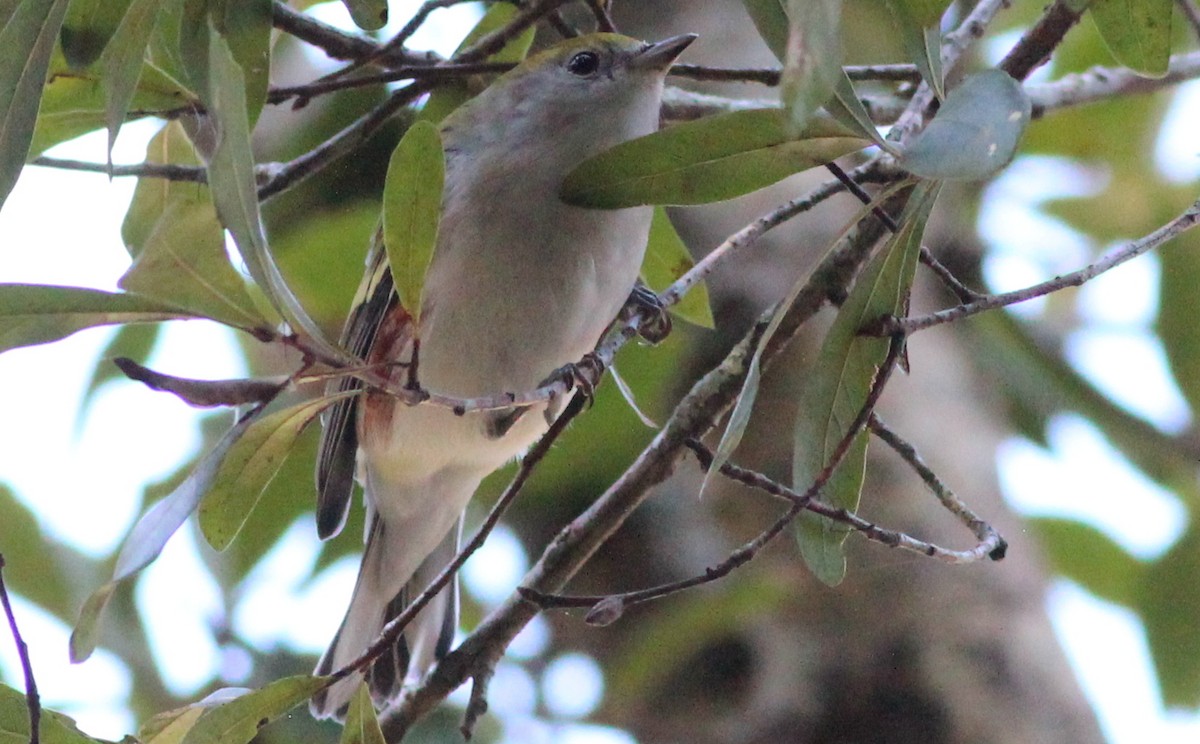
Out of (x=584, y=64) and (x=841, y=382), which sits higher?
(x=584, y=64)

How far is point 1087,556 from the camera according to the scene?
5.35m

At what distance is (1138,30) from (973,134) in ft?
2.78

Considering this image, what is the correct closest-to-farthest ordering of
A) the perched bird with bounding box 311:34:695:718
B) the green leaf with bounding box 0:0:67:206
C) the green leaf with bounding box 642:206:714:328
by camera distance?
the green leaf with bounding box 0:0:67:206, the perched bird with bounding box 311:34:695:718, the green leaf with bounding box 642:206:714:328

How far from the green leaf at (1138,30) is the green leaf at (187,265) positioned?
143cm

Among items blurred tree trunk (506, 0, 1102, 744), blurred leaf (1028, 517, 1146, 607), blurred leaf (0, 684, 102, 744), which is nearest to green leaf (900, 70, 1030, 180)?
blurred leaf (0, 684, 102, 744)

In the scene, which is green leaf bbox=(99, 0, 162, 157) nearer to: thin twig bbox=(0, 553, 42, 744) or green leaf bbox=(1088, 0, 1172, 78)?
thin twig bbox=(0, 553, 42, 744)

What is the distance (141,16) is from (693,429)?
1264 mm

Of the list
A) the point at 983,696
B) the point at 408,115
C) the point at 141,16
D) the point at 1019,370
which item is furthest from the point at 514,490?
the point at 1019,370

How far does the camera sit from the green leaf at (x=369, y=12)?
2.24 metres

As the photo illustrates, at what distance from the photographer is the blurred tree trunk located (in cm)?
399

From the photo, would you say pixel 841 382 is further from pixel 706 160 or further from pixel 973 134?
pixel 973 134

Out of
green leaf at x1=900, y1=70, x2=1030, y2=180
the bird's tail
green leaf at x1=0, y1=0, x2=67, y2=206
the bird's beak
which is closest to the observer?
green leaf at x1=900, y1=70, x2=1030, y2=180

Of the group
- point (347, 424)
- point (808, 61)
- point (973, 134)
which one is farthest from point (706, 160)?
point (347, 424)

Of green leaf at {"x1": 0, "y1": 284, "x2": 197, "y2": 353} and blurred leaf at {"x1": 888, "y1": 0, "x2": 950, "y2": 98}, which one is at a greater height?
blurred leaf at {"x1": 888, "y1": 0, "x2": 950, "y2": 98}
